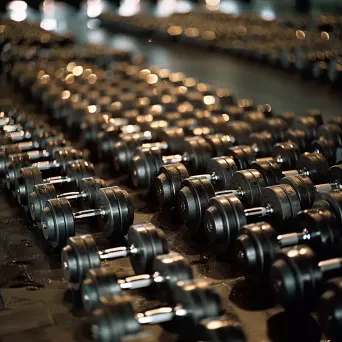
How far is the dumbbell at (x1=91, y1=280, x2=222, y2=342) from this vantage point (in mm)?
1840

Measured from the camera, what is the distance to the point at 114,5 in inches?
542

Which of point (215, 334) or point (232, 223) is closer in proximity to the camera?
point (215, 334)

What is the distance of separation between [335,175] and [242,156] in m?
0.61

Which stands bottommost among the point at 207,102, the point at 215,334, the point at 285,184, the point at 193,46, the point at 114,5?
the point at 215,334

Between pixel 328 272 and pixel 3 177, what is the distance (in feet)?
7.10

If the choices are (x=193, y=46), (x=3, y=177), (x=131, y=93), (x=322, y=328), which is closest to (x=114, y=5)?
(x=193, y=46)

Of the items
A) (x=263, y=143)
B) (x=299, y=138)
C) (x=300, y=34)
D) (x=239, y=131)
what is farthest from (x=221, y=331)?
(x=300, y=34)

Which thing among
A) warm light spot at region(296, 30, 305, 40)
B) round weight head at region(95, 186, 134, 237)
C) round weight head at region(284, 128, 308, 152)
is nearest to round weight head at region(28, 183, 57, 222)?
round weight head at region(95, 186, 134, 237)

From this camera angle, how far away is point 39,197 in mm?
2859

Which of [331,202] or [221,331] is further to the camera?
[331,202]

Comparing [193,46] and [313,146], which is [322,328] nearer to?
[313,146]

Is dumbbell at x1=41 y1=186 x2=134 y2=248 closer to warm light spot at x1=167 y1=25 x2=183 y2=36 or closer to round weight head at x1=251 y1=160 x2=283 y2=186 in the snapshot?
round weight head at x1=251 y1=160 x2=283 y2=186

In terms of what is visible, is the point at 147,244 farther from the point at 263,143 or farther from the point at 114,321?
the point at 263,143

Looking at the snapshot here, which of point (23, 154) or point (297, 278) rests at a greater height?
point (23, 154)
